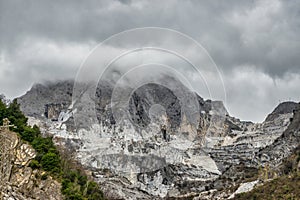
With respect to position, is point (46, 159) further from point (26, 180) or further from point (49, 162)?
point (26, 180)

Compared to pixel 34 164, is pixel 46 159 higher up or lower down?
higher up

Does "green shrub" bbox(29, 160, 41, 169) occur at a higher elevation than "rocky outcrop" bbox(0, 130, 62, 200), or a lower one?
higher

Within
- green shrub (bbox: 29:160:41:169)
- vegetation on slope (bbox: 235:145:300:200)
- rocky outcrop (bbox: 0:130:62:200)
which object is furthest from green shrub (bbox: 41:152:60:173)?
vegetation on slope (bbox: 235:145:300:200)

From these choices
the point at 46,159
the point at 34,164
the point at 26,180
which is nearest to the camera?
the point at 26,180

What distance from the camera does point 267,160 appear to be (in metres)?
195

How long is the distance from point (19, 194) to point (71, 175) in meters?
27.6

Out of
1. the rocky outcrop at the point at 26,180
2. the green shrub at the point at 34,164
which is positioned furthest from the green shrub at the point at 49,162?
the green shrub at the point at 34,164

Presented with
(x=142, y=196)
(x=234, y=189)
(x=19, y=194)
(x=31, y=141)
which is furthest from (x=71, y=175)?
(x=142, y=196)

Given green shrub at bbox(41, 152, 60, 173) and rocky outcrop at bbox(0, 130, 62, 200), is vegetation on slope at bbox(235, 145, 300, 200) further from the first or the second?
rocky outcrop at bbox(0, 130, 62, 200)

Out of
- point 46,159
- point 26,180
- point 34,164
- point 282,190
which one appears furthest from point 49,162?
point 282,190

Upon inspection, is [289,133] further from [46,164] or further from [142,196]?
[46,164]

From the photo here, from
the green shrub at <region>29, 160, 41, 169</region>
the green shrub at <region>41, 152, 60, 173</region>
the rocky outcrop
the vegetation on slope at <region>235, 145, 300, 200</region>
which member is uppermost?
the vegetation on slope at <region>235, 145, 300, 200</region>

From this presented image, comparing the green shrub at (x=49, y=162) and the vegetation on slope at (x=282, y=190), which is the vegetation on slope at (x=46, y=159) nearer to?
the green shrub at (x=49, y=162)

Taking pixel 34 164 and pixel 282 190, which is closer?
pixel 34 164
